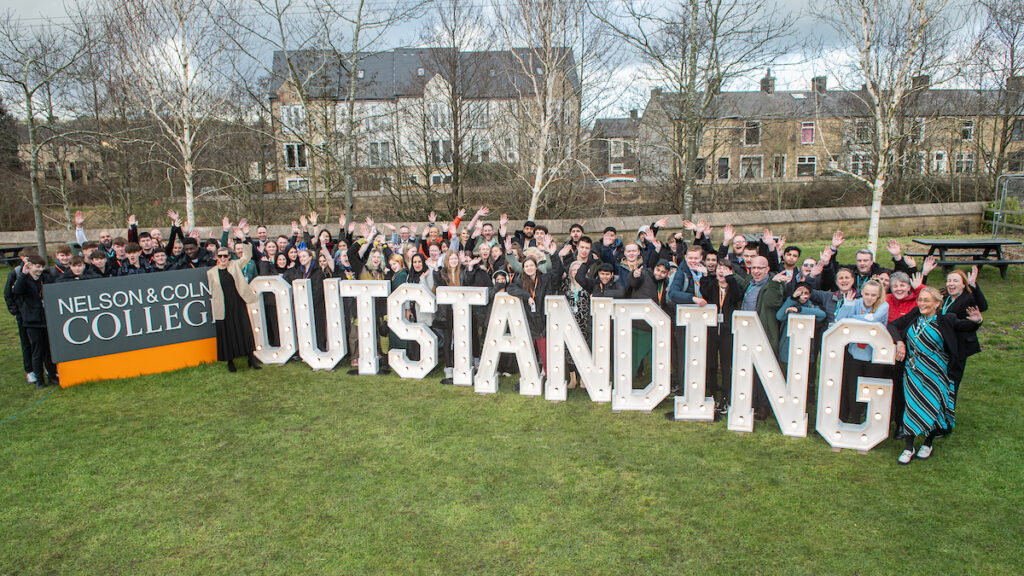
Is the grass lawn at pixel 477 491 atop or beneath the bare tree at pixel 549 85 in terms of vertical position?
beneath

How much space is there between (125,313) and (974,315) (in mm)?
9640

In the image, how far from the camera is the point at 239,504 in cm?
504

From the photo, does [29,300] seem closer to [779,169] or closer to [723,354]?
[723,354]

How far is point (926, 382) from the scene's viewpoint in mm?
5539

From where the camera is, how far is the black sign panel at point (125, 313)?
7.78m

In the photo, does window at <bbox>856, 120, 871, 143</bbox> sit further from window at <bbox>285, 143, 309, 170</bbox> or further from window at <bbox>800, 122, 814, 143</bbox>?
window at <bbox>285, 143, 309, 170</bbox>

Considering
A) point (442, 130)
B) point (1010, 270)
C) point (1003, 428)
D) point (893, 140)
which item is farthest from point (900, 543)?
point (442, 130)

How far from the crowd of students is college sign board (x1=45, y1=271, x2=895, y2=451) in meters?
0.26

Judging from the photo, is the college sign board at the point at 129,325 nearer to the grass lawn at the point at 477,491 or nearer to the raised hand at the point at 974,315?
the grass lawn at the point at 477,491

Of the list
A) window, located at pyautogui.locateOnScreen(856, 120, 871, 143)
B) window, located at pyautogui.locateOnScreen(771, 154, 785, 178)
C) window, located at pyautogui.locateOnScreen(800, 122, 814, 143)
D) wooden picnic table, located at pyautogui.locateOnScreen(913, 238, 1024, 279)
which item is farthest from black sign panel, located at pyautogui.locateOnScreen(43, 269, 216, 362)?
window, located at pyautogui.locateOnScreen(800, 122, 814, 143)

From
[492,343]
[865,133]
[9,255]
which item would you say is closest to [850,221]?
[865,133]

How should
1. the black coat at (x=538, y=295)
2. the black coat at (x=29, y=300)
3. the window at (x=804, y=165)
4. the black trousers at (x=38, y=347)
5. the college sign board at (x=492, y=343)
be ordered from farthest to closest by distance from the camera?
the window at (x=804, y=165)
the black trousers at (x=38, y=347)
the black coat at (x=29, y=300)
the black coat at (x=538, y=295)
the college sign board at (x=492, y=343)

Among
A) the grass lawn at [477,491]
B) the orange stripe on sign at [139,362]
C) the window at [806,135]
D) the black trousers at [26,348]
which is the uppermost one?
the window at [806,135]

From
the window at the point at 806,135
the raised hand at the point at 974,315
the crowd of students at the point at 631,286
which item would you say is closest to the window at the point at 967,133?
the window at the point at 806,135
